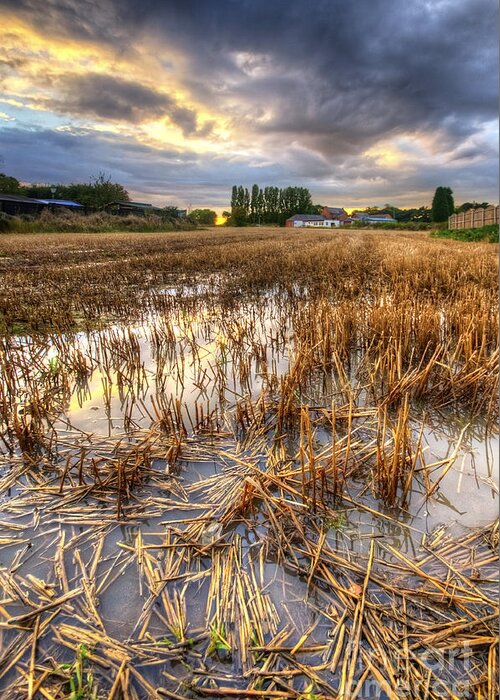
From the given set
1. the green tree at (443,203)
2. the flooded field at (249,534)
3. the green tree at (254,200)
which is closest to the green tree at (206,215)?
the green tree at (254,200)

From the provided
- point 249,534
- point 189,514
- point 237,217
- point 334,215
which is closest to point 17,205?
point 237,217

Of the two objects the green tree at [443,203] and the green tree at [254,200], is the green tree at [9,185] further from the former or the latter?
the green tree at [443,203]

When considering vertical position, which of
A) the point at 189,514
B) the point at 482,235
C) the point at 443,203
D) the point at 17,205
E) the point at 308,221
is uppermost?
the point at 308,221

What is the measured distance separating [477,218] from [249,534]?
35074mm

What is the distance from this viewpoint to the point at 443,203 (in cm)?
5884

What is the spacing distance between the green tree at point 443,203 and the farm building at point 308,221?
43442 mm

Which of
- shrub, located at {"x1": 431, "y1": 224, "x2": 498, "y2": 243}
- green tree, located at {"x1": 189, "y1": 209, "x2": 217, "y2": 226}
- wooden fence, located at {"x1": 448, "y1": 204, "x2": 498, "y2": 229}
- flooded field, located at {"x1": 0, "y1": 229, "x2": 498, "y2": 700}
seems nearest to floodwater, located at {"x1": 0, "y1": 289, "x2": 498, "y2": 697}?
flooded field, located at {"x1": 0, "y1": 229, "x2": 498, "y2": 700}

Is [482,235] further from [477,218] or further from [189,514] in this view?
[189,514]

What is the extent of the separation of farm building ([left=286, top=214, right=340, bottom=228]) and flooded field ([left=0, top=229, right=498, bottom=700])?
103444mm

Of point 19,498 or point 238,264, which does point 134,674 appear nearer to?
point 19,498

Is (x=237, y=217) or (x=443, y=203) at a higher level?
(x=237, y=217)

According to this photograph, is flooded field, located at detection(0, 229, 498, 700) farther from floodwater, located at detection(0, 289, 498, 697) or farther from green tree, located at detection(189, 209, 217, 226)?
green tree, located at detection(189, 209, 217, 226)

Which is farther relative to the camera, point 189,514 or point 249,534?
point 189,514

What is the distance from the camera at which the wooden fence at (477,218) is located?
87.4 ft
